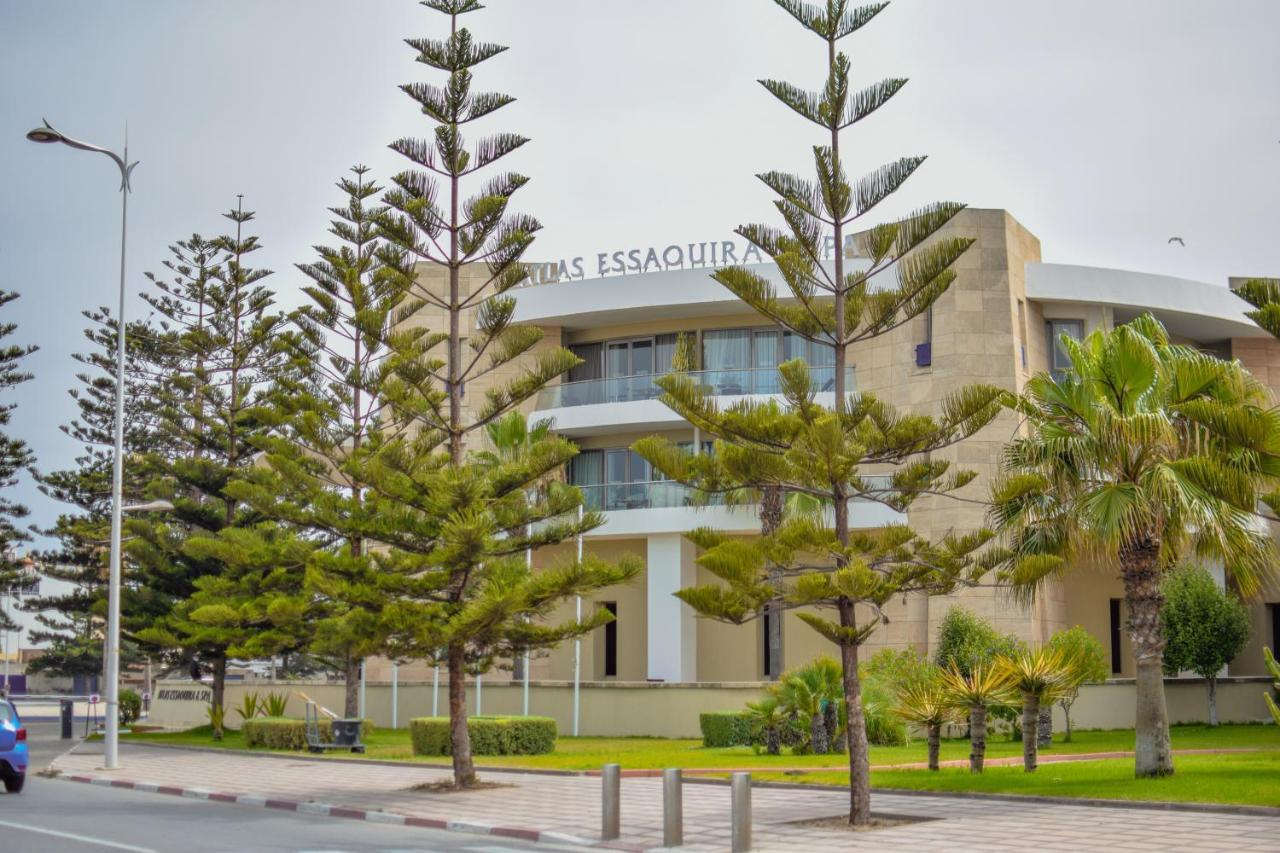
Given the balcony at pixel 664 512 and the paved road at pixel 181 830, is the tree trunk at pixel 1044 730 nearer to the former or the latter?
the balcony at pixel 664 512

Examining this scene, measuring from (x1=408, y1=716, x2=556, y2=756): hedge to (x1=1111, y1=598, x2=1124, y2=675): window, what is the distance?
1749 centimetres

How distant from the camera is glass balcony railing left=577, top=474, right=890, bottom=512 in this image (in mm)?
34875

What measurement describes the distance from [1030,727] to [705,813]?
200 inches

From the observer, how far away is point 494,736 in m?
25.4

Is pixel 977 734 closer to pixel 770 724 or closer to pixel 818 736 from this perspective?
pixel 818 736

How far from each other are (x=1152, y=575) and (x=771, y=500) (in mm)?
13867

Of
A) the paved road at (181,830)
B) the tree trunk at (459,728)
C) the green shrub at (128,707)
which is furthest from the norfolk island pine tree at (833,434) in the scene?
the green shrub at (128,707)

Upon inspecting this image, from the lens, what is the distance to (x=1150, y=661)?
1738 cm

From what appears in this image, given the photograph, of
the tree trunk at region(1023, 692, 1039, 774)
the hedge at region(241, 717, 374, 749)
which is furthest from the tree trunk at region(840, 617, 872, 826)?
the hedge at region(241, 717, 374, 749)

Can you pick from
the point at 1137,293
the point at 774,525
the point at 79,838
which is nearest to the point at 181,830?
the point at 79,838

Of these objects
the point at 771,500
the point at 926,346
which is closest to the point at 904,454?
the point at 771,500

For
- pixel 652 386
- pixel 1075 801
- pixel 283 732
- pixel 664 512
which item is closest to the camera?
pixel 1075 801

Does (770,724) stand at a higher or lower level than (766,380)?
lower

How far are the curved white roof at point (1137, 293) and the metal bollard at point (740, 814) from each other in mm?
23962
